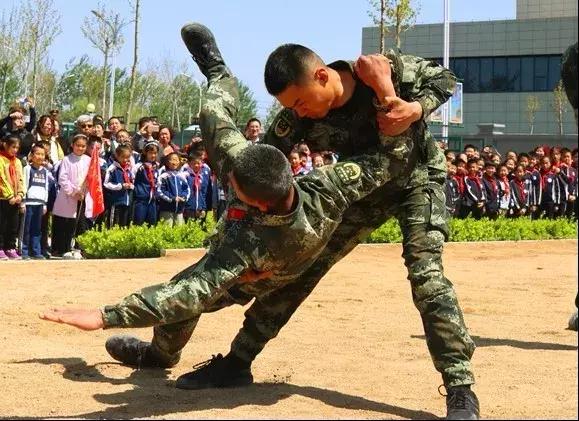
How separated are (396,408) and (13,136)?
374 inches

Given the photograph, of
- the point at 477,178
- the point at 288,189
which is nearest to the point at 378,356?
the point at 288,189

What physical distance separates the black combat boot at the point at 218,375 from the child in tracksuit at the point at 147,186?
9.24 m

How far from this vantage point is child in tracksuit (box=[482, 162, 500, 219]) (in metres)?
20.4

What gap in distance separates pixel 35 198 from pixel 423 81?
9223mm

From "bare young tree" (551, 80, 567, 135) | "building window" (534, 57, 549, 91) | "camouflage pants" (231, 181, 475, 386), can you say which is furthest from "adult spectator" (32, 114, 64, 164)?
"building window" (534, 57, 549, 91)

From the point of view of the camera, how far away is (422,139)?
527 centimetres

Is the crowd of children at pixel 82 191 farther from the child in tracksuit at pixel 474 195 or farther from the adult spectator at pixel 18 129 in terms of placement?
the child in tracksuit at pixel 474 195

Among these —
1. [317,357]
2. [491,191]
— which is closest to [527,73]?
[491,191]

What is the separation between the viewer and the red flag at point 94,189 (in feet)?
45.9

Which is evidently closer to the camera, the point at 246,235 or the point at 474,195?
the point at 246,235

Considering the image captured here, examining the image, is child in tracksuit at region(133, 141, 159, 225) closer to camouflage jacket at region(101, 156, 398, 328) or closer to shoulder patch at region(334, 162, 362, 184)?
camouflage jacket at region(101, 156, 398, 328)

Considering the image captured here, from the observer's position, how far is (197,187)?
15727mm

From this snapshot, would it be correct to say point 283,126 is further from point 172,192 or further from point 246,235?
point 172,192

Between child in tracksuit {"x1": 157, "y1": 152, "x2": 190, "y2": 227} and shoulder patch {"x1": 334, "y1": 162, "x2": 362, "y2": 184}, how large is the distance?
1006cm
